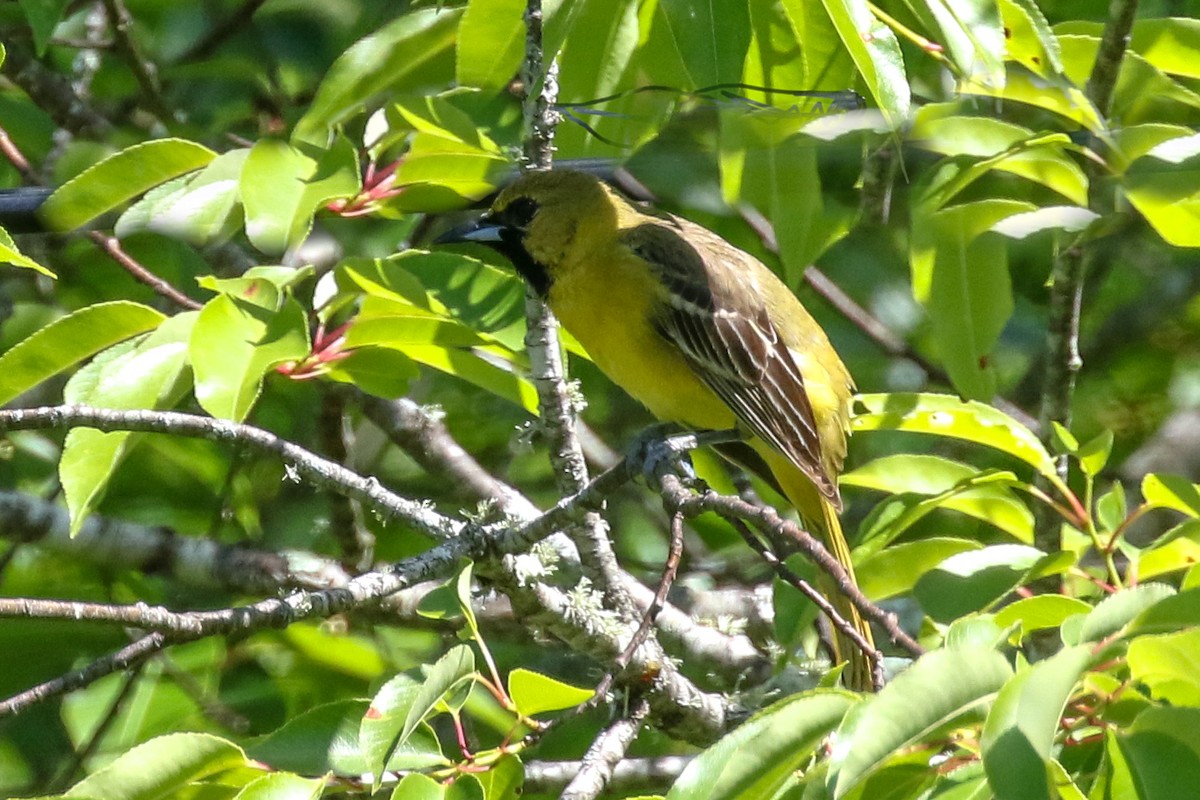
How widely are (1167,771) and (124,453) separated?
2.07 meters

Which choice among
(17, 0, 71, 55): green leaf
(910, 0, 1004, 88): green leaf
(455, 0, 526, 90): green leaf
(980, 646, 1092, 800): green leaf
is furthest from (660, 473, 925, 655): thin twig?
(17, 0, 71, 55): green leaf

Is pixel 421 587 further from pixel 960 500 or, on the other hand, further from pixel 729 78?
pixel 729 78

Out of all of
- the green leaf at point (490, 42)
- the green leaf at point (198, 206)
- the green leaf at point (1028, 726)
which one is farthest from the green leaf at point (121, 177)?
the green leaf at point (1028, 726)

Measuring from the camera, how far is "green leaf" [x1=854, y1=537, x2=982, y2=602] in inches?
120

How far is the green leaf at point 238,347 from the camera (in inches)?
102

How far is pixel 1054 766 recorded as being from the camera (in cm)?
164

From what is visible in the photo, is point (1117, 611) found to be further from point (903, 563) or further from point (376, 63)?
point (376, 63)

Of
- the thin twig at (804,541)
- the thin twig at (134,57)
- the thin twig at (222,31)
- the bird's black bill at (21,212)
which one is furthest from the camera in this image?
the thin twig at (222,31)

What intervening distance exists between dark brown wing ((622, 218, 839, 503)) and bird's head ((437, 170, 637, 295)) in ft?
0.50

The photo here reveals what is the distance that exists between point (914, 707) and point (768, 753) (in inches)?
8.9

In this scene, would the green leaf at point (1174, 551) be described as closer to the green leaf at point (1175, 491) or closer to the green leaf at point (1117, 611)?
the green leaf at point (1175, 491)

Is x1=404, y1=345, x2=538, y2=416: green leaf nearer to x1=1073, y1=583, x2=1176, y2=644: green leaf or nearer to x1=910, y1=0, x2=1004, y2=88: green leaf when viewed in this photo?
x1=910, y1=0, x2=1004, y2=88: green leaf

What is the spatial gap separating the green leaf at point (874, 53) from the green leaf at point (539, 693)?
1.07m

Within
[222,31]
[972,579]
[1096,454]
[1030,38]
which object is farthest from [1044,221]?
[222,31]
